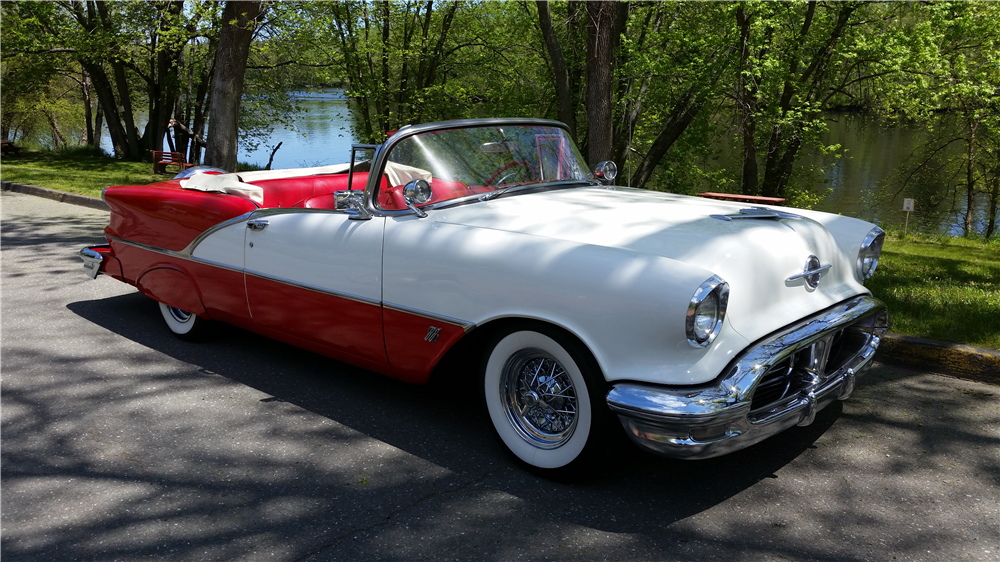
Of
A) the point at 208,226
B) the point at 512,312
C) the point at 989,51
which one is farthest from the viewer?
the point at 989,51

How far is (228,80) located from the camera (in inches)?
381

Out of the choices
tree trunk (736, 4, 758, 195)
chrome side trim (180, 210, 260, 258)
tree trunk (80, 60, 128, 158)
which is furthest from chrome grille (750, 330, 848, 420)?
tree trunk (80, 60, 128, 158)

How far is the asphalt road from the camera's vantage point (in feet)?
8.71

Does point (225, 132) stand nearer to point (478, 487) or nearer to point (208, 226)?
point (208, 226)

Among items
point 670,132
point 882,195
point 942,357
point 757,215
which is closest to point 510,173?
point 757,215

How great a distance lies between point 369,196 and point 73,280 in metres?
4.29

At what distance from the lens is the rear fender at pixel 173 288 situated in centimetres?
464

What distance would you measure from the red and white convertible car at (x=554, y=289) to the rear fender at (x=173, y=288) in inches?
2.9

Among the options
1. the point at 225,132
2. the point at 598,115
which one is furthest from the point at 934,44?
the point at 225,132

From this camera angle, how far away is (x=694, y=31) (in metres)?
13.4

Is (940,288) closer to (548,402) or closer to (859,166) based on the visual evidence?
(548,402)

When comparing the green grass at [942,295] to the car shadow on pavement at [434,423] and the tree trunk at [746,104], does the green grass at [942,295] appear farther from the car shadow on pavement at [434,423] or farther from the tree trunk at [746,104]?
the tree trunk at [746,104]

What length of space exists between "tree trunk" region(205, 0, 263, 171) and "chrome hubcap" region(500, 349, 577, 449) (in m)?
7.79

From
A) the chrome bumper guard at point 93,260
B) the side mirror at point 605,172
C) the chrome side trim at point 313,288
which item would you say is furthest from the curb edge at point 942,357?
the chrome bumper guard at point 93,260
